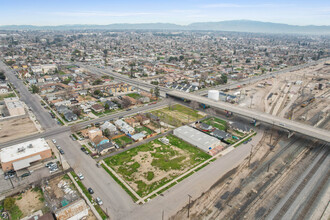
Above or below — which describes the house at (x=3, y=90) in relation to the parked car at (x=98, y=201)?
above

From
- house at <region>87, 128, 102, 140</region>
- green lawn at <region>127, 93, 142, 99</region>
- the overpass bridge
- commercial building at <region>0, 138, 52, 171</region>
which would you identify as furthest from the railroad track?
green lawn at <region>127, 93, 142, 99</region>

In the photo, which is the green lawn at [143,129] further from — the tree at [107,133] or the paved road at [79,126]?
the paved road at [79,126]

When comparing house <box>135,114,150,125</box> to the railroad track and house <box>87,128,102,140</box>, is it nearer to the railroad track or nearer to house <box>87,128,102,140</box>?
house <box>87,128,102,140</box>

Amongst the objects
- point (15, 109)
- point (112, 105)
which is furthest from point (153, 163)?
point (15, 109)

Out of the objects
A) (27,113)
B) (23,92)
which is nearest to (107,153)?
(27,113)

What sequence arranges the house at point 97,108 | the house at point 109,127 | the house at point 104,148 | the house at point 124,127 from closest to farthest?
the house at point 104,148
the house at point 124,127
the house at point 109,127
the house at point 97,108

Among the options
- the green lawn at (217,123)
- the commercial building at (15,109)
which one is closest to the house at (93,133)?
the commercial building at (15,109)

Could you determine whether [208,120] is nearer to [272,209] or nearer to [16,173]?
[272,209]
